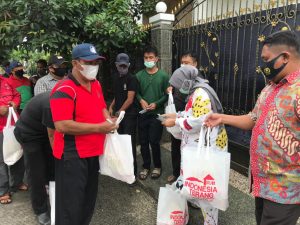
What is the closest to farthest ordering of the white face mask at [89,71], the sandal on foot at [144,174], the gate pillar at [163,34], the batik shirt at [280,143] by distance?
the batik shirt at [280,143] → the white face mask at [89,71] → the sandal on foot at [144,174] → the gate pillar at [163,34]

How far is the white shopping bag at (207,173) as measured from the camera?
215cm

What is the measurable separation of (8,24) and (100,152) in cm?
243

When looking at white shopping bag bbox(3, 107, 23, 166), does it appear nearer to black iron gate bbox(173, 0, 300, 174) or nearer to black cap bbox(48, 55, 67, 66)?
black cap bbox(48, 55, 67, 66)

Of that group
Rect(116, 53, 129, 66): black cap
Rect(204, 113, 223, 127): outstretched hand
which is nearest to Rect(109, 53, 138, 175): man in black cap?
Rect(116, 53, 129, 66): black cap

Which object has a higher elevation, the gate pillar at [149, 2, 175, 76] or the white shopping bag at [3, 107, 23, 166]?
the gate pillar at [149, 2, 175, 76]

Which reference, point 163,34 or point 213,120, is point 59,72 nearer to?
point 213,120

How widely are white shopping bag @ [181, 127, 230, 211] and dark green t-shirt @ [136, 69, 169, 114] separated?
197cm

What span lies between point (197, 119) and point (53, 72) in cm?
202

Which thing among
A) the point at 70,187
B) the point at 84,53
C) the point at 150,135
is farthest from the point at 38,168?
the point at 150,135

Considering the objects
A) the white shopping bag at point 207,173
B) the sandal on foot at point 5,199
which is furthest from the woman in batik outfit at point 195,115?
the sandal on foot at point 5,199

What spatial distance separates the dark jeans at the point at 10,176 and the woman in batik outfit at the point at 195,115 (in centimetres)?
225

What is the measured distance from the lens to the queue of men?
5.66ft

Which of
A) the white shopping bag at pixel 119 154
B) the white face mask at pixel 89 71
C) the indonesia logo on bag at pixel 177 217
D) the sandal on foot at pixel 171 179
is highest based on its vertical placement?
the white face mask at pixel 89 71

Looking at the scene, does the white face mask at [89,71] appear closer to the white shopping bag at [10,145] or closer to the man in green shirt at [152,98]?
the white shopping bag at [10,145]
